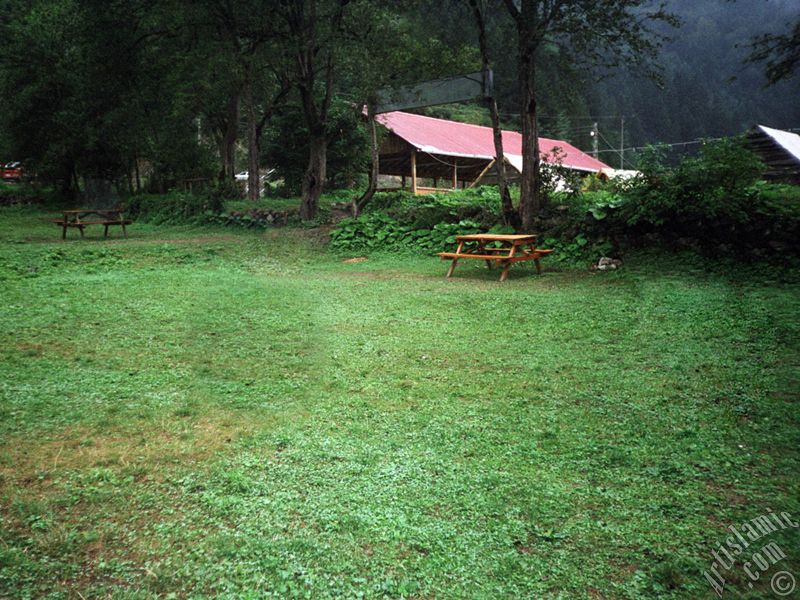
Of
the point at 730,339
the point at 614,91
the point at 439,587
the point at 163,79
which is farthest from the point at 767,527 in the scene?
the point at 614,91

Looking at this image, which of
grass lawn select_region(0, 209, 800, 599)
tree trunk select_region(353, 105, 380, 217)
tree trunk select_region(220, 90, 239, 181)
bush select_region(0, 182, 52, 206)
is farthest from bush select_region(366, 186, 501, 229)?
bush select_region(0, 182, 52, 206)

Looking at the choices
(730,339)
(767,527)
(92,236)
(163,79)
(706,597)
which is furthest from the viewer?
(163,79)

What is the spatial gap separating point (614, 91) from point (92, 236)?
49817mm

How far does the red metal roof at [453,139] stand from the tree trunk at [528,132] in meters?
11.5

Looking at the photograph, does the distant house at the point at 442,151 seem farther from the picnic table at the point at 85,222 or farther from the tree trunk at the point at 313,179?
the picnic table at the point at 85,222

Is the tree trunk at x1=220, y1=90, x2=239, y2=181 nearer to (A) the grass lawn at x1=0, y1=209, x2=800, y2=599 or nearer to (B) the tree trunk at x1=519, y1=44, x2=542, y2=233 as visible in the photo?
(B) the tree trunk at x1=519, y1=44, x2=542, y2=233

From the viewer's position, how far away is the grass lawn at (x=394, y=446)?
2.34m

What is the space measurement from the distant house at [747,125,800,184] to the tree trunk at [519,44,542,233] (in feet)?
29.3

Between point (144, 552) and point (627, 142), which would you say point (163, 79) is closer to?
point (144, 552)

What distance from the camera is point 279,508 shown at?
274cm

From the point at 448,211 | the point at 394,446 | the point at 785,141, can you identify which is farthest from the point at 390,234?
the point at 785,141
